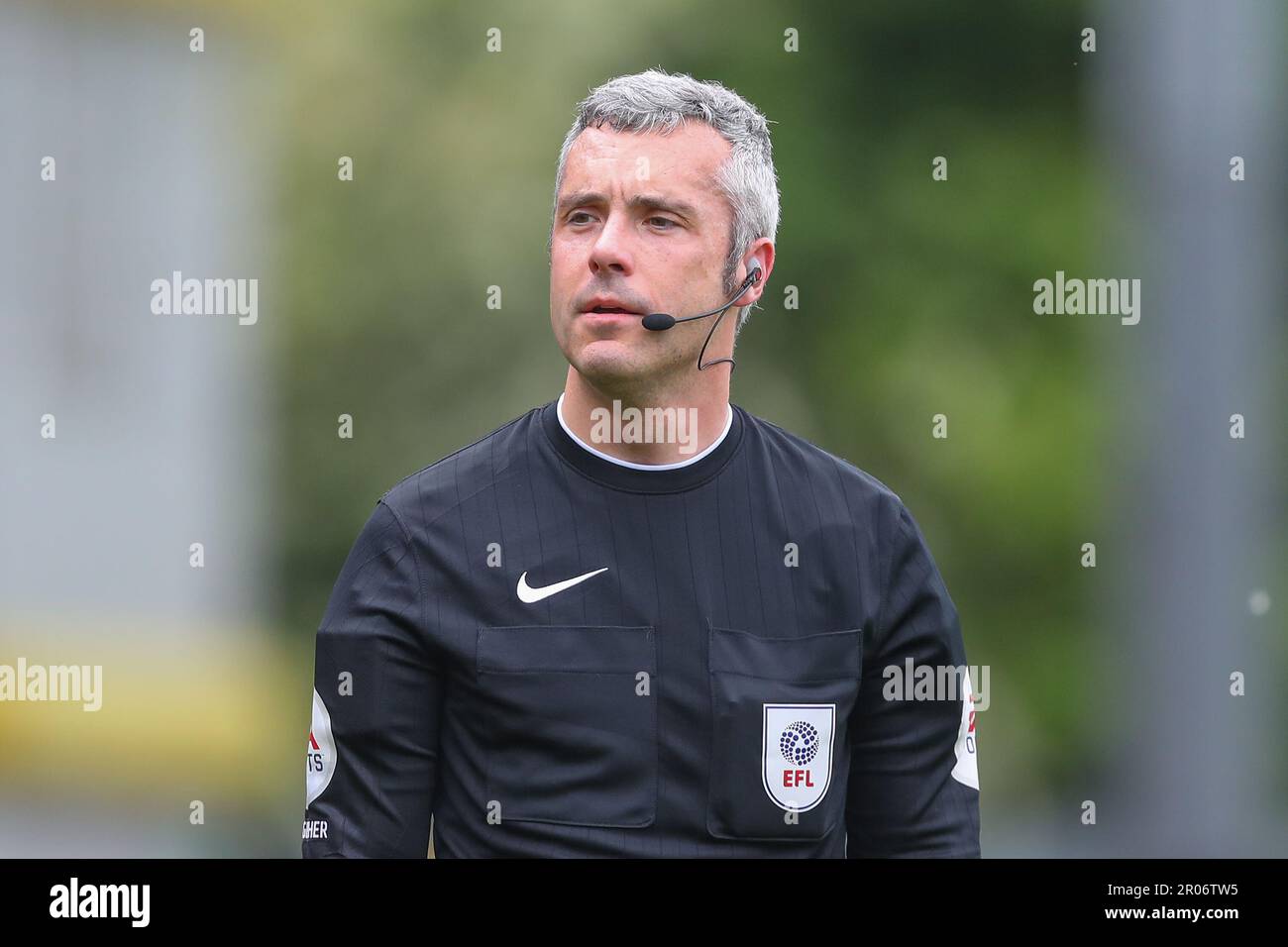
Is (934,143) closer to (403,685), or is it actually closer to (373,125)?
(373,125)

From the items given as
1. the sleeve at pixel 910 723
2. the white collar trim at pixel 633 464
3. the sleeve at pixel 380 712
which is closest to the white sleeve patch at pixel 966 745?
the sleeve at pixel 910 723

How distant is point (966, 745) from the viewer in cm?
319

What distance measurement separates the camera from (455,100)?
29.5 feet

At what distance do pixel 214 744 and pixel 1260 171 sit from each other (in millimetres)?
5483

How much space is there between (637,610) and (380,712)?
46cm

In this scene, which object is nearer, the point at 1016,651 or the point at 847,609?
the point at 847,609

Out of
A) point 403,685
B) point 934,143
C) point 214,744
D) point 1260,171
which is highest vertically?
point 934,143

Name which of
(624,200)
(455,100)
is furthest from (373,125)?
(624,200)

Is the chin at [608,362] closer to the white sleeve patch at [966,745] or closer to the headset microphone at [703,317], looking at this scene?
the headset microphone at [703,317]

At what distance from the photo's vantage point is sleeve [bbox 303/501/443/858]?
2852 millimetres

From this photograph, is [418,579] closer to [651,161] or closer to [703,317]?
[703,317]

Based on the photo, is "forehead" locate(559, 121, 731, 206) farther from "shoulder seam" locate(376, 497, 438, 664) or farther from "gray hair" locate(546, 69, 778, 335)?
"shoulder seam" locate(376, 497, 438, 664)

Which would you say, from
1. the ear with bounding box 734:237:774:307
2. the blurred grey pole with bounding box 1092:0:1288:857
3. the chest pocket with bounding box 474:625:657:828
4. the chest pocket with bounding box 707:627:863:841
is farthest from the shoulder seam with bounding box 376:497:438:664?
the blurred grey pole with bounding box 1092:0:1288:857
